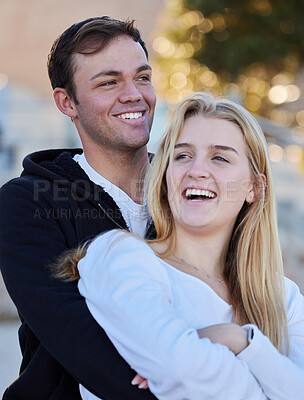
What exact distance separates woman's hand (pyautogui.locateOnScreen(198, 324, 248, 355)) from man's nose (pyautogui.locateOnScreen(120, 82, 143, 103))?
3.22 ft

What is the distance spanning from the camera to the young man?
1.39 metres

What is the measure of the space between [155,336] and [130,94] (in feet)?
3.50

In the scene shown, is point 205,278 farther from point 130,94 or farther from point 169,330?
point 130,94

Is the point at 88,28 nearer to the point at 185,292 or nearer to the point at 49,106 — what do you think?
the point at 185,292

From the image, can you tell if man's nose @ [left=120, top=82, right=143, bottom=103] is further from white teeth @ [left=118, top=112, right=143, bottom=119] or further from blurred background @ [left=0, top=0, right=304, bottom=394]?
blurred background @ [left=0, top=0, right=304, bottom=394]

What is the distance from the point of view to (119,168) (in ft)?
6.80

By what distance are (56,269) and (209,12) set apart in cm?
1235

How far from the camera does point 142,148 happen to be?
2131 millimetres

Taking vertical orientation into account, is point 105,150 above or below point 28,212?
above

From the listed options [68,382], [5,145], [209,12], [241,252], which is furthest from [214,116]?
[209,12]

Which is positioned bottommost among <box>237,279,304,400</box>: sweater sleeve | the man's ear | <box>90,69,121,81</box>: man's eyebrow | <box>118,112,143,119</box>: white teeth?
<box>237,279,304,400</box>: sweater sleeve

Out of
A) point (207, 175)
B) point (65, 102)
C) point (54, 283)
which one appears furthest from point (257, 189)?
point (65, 102)

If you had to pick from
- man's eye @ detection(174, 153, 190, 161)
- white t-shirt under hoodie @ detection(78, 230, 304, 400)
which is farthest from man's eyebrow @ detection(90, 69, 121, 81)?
white t-shirt under hoodie @ detection(78, 230, 304, 400)

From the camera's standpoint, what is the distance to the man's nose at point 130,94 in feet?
6.80
